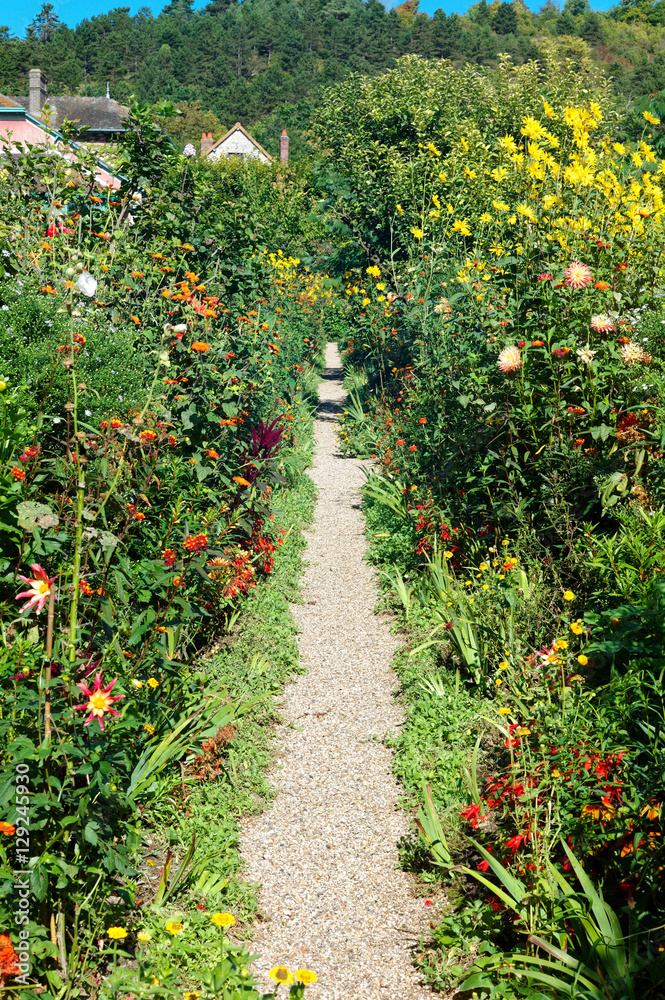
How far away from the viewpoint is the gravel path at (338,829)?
9.00 feet

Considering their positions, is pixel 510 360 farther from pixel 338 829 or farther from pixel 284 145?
pixel 284 145

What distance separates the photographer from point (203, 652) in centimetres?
439

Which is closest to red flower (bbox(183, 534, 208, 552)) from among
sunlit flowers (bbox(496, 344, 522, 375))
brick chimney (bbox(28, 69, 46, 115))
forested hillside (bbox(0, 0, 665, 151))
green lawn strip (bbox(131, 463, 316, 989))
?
green lawn strip (bbox(131, 463, 316, 989))

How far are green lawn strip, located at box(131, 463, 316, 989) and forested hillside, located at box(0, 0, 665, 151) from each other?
164ft

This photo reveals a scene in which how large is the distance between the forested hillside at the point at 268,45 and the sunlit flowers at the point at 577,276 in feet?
164

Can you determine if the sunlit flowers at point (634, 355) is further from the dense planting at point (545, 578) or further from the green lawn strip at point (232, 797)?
the green lawn strip at point (232, 797)

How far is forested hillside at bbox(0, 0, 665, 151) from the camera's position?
61031mm

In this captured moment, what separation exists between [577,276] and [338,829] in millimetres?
2996

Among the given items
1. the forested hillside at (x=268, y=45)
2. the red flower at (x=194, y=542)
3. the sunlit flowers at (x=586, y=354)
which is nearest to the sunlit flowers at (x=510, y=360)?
the sunlit flowers at (x=586, y=354)

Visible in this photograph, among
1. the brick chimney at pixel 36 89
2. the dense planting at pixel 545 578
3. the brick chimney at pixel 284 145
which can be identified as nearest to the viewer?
the dense planting at pixel 545 578

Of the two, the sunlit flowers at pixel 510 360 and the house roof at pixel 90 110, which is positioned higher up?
the house roof at pixel 90 110

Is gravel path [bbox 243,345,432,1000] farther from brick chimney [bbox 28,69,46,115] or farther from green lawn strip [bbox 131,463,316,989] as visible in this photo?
brick chimney [bbox 28,69,46,115]

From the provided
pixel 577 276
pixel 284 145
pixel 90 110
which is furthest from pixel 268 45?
pixel 577 276

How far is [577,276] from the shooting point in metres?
3.98
